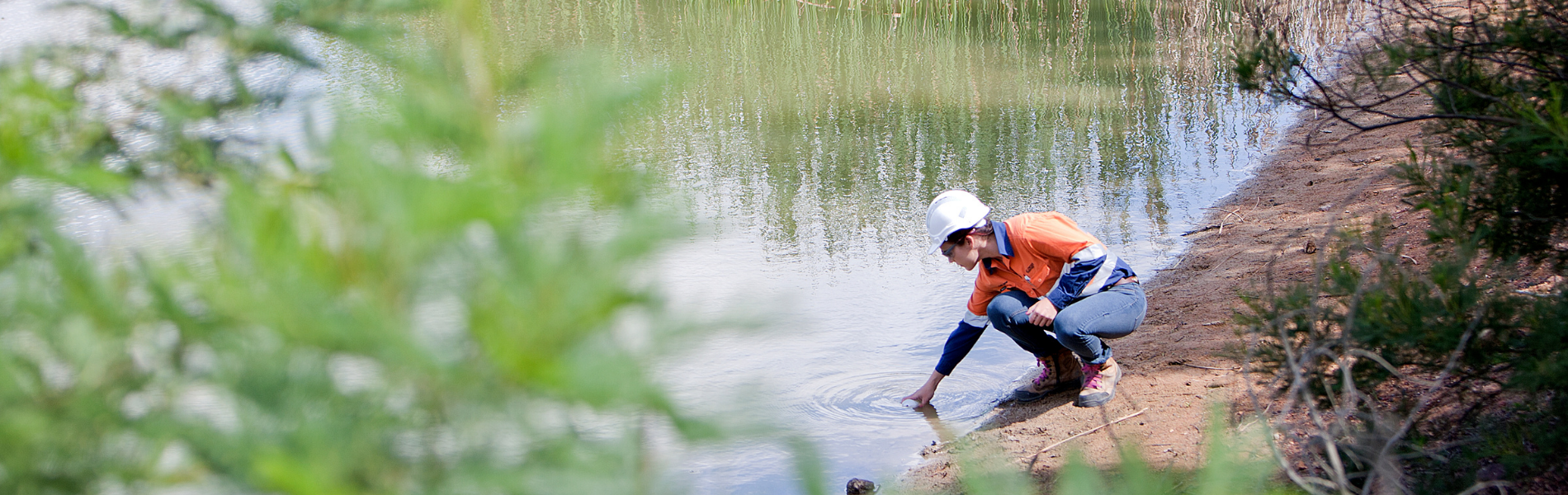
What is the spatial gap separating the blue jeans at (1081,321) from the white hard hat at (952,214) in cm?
38

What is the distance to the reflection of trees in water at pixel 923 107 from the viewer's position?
746 centimetres

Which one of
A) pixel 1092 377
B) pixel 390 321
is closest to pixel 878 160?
pixel 1092 377

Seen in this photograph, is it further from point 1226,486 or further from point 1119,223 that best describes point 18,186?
point 1119,223

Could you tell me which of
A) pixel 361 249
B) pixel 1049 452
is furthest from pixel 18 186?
pixel 1049 452

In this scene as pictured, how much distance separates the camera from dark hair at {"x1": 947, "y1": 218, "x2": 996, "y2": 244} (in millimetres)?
4266

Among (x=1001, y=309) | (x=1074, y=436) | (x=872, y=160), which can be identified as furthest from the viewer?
(x=872, y=160)

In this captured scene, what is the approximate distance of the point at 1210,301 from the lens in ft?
18.1

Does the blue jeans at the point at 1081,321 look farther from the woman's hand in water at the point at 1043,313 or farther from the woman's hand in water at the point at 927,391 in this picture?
the woman's hand in water at the point at 927,391

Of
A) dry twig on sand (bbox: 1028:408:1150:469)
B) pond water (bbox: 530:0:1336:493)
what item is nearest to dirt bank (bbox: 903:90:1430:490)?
dry twig on sand (bbox: 1028:408:1150:469)

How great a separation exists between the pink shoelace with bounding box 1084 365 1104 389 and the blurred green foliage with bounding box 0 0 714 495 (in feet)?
13.2

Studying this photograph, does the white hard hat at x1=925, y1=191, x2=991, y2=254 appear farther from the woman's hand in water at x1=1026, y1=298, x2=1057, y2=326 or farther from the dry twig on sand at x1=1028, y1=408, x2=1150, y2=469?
the dry twig on sand at x1=1028, y1=408, x2=1150, y2=469

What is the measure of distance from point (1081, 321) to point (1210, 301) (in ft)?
5.34

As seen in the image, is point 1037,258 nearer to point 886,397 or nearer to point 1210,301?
point 886,397

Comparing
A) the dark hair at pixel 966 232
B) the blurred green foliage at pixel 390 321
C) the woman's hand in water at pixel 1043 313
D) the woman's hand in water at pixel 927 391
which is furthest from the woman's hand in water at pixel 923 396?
the blurred green foliage at pixel 390 321
